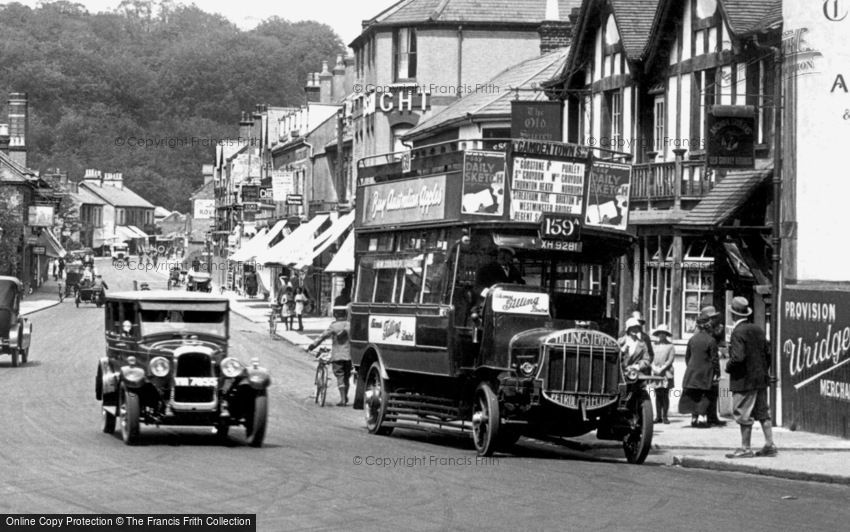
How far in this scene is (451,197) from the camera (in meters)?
18.6

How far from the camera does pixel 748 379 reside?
1736cm

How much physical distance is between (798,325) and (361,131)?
3795 centimetres

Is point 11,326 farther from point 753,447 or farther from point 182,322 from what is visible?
point 753,447

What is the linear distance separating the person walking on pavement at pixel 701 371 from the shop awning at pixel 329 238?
3350cm

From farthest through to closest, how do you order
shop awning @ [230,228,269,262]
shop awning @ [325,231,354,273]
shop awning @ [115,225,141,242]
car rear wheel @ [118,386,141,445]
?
shop awning @ [115,225,141,242]
shop awning @ [230,228,269,262]
shop awning @ [325,231,354,273]
car rear wheel @ [118,386,141,445]

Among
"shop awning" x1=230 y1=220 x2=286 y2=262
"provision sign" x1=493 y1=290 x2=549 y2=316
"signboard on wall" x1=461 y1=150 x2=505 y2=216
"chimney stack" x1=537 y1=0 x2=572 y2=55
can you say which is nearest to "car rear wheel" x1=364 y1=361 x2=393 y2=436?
"provision sign" x1=493 y1=290 x2=549 y2=316

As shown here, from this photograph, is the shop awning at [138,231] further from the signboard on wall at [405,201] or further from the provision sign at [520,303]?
the provision sign at [520,303]

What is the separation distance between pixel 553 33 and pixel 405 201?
2669 cm

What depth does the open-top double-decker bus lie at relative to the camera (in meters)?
17.1

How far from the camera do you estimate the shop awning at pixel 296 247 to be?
58000 millimetres

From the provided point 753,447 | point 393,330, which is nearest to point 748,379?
point 753,447

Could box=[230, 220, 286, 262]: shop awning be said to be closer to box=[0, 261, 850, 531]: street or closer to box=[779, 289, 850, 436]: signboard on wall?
box=[0, 261, 850, 531]: street

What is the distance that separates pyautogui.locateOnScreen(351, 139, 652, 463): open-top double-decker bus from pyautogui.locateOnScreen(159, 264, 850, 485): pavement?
3.33 ft

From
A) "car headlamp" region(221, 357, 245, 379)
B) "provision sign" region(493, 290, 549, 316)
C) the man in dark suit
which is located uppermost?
the man in dark suit
